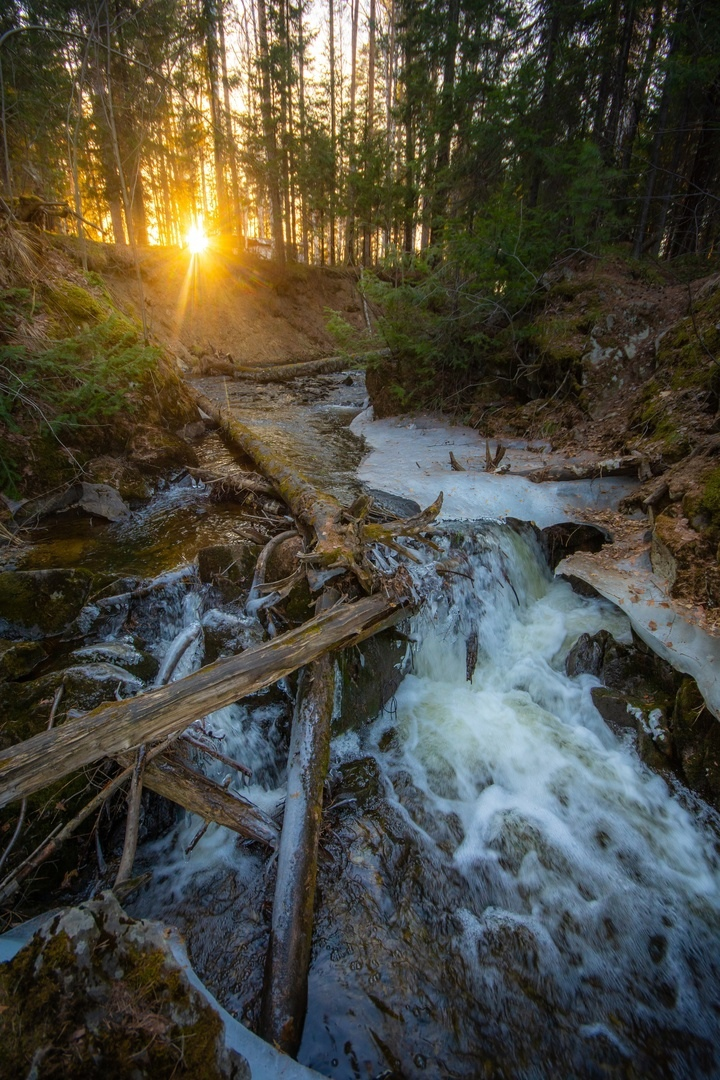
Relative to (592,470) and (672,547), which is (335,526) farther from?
(592,470)

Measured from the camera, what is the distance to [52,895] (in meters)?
2.77

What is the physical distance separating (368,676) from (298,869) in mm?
1885

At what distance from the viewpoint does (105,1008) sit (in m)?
1.51

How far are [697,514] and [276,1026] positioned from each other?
5.32m

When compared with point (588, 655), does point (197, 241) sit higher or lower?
higher

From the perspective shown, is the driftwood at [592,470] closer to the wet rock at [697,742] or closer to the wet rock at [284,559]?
the wet rock at [697,742]

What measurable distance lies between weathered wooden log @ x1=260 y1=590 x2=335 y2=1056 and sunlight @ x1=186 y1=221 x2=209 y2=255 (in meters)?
27.6

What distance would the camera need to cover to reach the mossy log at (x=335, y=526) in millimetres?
3912

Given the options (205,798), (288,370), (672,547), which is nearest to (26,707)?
(205,798)

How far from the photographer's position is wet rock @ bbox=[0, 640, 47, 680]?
3.69 metres

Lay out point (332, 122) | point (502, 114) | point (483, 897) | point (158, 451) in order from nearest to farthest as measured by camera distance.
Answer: point (483, 897)
point (158, 451)
point (502, 114)
point (332, 122)

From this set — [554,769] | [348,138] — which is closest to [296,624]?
[554,769]

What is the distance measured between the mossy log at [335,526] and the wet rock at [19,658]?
2.59 meters

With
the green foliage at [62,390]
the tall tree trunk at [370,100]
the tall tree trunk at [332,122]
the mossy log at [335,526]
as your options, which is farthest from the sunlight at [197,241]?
the mossy log at [335,526]
